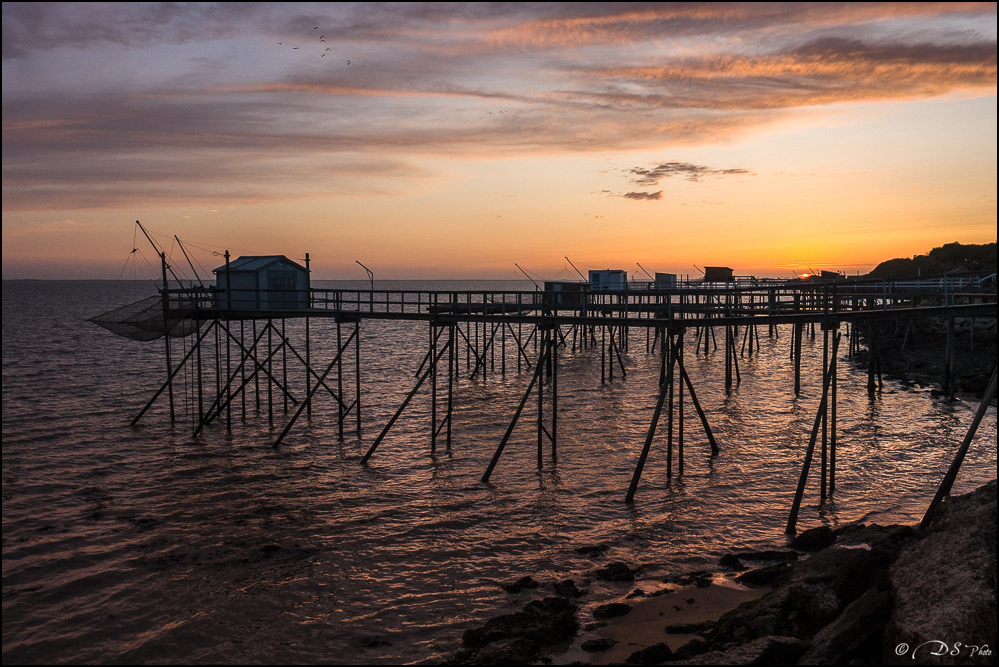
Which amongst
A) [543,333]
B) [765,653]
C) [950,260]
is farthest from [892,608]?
[950,260]

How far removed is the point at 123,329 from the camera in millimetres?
25469

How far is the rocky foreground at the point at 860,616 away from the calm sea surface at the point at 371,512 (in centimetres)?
141

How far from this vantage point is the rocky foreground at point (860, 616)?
6758 millimetres

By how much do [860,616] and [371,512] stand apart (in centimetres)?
1128

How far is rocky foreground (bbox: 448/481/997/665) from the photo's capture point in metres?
6.76

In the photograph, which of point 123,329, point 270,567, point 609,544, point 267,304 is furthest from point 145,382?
point 609,544

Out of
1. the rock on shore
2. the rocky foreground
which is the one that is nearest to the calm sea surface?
the rocky foreground

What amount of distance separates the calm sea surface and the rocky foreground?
1.41m

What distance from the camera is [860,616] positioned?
7586mm

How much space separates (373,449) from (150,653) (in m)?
10.1

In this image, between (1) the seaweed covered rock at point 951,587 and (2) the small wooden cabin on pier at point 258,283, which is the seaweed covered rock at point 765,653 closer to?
(1) the seaweed covered rock at point 951,587

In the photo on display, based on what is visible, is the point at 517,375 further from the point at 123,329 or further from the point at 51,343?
the point at 51,343
